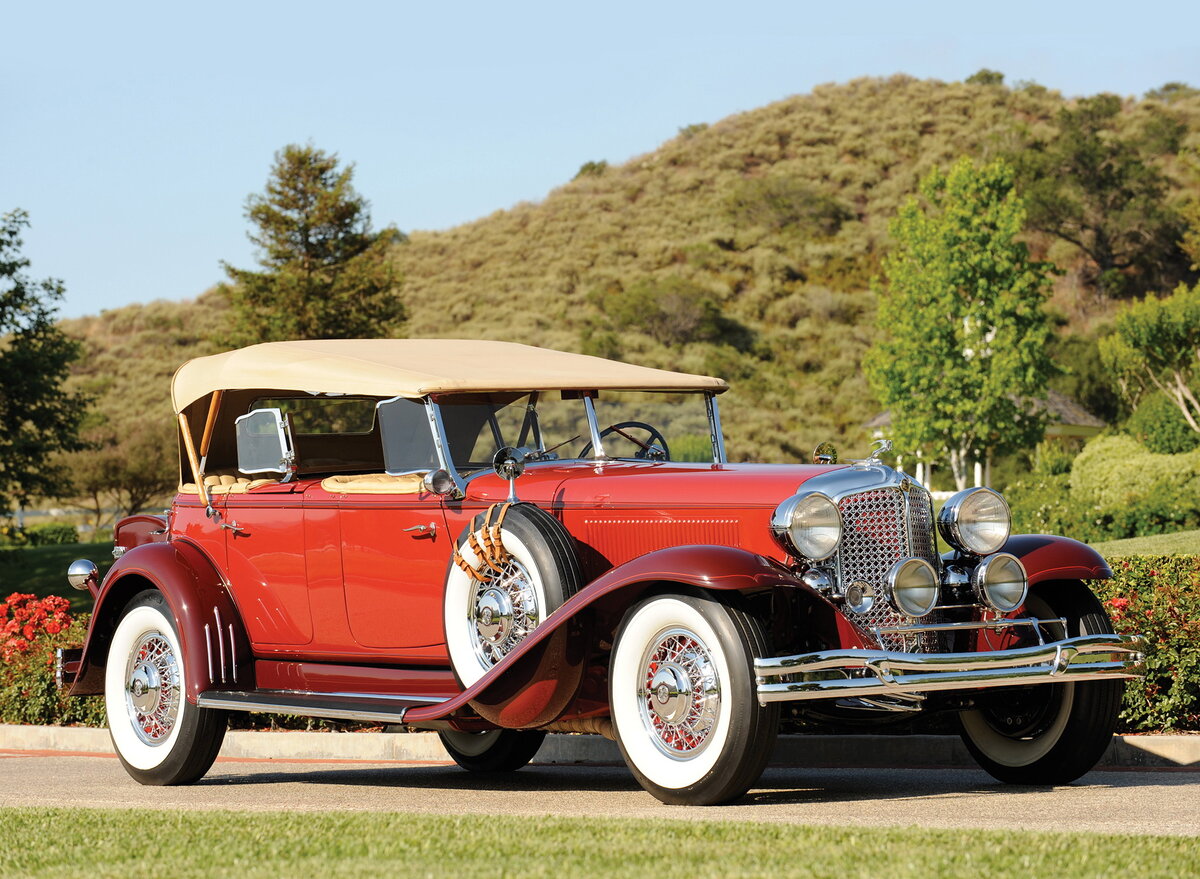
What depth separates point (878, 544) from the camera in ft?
20.9

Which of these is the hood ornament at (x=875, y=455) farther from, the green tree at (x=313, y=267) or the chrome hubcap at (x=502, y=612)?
the green tree at (x=313, y=267)

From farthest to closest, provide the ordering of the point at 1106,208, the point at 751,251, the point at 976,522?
the point at 751,251 < the point at 1106,208 < the point at 976,522

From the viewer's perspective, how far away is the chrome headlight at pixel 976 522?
21.8 feet

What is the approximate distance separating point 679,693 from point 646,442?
2334mm

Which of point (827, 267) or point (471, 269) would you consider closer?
point (827, 267)

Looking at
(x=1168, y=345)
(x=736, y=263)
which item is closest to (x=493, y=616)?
(x=1168, y=345)

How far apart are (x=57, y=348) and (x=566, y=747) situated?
21.7 meters

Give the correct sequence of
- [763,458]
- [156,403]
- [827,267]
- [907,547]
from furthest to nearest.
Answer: [827,267] < [156,403] < [763,458] < [907,547]

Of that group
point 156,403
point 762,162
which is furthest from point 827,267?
point 156,403

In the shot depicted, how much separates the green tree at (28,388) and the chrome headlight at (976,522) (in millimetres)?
23387

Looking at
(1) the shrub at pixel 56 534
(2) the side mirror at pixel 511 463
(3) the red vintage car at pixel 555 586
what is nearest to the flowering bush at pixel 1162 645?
(3) the red vintage car at pixel 555 586

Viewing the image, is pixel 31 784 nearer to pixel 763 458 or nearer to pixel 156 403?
pixel 763 458

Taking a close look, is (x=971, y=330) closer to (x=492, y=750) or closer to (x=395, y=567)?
(x=492, y=750)

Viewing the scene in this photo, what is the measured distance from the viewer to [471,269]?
Answer: 80562 millimetres
